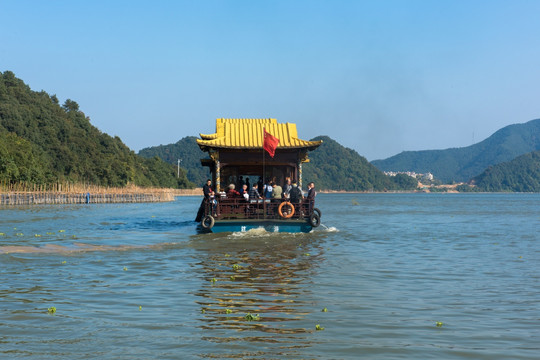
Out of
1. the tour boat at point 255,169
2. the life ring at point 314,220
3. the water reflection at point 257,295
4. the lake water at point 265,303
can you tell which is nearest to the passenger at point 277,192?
the tour boat at point 255,169

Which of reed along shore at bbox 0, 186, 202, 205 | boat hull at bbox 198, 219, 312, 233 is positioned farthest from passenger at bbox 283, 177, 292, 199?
reed along shore at bbox 0, 186, 202, 205

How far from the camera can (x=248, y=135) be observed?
27.7 m

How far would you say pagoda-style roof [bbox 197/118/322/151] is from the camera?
2658 cm

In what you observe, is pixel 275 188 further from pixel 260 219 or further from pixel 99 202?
pixel 99 202

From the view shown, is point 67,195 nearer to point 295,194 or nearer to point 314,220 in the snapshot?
point 295,194

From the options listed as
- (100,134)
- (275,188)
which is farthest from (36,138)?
(275,188)

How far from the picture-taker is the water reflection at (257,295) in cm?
869

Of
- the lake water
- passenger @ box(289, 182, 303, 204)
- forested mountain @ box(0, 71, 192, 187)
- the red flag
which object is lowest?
the lake water

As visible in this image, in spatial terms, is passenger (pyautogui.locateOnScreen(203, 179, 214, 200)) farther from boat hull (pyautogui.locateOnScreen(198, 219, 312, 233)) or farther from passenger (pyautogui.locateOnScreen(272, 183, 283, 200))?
passenger (pyautogui.locateOnScreen(272, 183, 283, 200))

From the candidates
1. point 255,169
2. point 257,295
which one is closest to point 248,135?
point 255,169

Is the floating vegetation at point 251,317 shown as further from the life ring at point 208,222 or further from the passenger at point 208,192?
the passenger at point 208,192

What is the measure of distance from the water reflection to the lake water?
1.2 inches

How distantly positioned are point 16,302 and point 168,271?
5004mm

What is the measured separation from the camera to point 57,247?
21500mm
